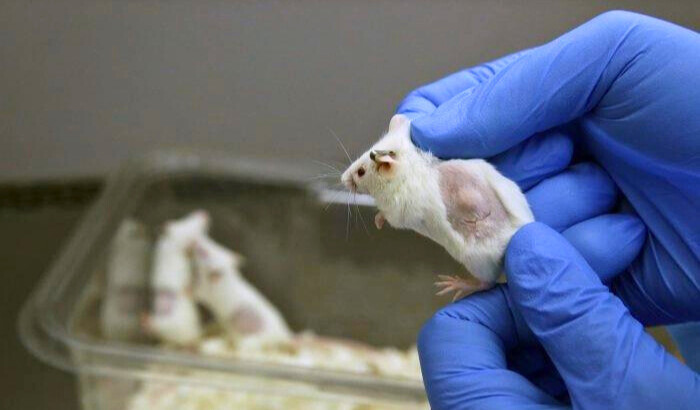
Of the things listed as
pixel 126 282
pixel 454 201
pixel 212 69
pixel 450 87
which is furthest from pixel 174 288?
pixel 454 201

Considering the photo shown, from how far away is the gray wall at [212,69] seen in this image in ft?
6.25

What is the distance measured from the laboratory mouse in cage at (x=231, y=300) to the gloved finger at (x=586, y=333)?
1090 mm

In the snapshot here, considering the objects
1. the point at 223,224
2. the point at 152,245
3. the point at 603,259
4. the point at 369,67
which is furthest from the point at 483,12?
the point at 603,259

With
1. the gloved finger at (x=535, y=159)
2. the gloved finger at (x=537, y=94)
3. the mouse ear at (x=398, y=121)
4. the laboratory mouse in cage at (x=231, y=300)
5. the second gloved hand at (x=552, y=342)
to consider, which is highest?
the gloved finger at (x=537, y=94)

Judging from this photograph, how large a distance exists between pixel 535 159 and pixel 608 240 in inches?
4.6

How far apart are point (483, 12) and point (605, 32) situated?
3.38 ft

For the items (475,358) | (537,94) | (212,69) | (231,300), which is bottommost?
(231,300)

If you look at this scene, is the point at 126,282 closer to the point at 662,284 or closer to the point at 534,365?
the point at 534,365

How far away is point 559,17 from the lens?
1.50 meters

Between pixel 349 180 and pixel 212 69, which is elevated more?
pixel 349 180

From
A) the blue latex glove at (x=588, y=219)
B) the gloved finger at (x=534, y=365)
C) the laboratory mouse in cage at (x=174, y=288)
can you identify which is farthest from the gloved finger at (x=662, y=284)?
the laboratory mouse in cage at (x=174, y=288)

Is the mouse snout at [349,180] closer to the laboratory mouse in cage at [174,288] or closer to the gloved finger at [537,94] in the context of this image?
the gloved finger at [537,94]

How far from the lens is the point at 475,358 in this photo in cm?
84

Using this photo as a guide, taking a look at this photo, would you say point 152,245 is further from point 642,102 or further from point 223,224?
point 642,102
